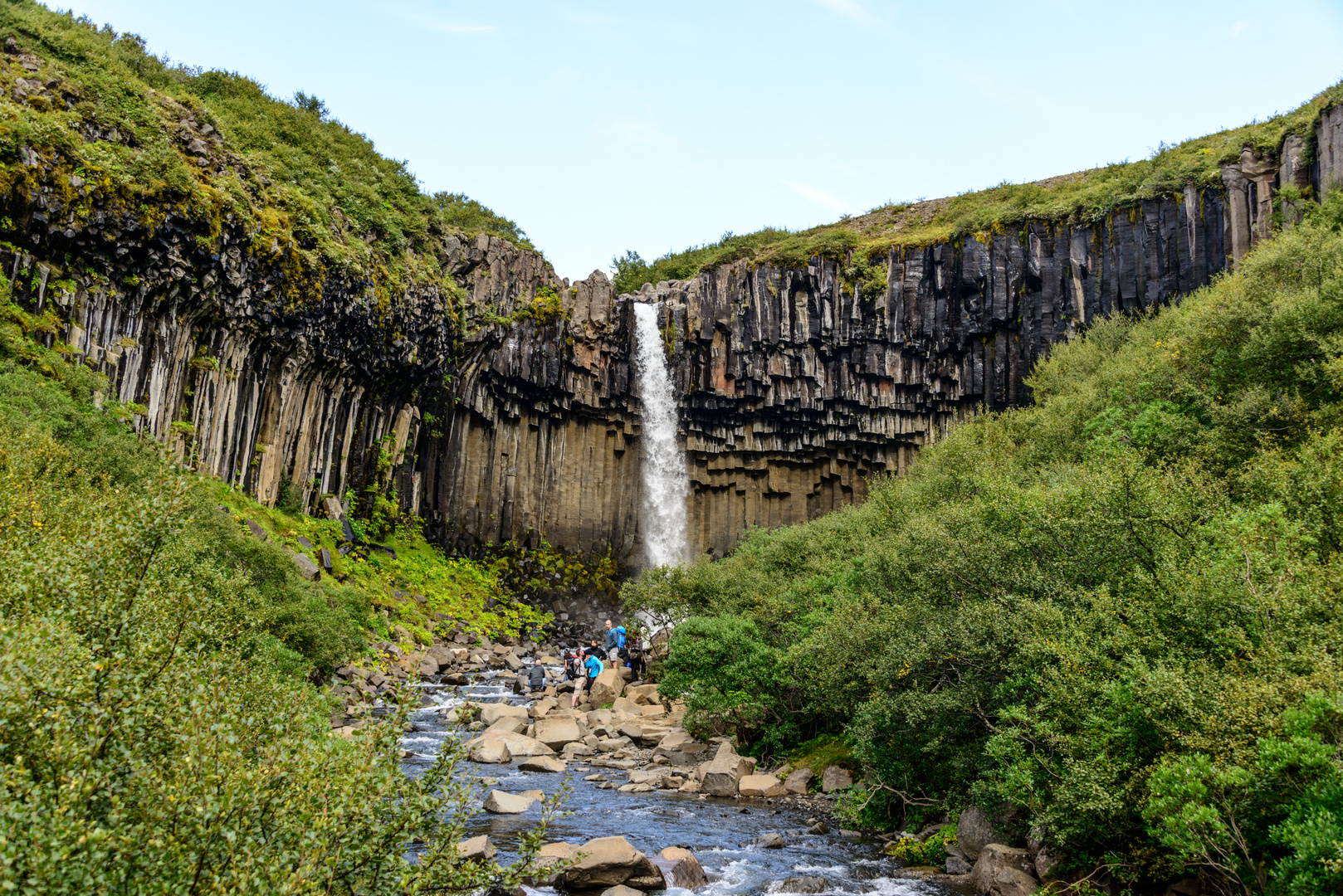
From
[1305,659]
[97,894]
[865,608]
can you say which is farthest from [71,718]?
[865,608]

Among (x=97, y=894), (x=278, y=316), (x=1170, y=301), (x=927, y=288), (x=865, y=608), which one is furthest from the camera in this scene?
(x=927, y=288)

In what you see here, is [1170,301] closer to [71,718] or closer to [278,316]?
[278,316]

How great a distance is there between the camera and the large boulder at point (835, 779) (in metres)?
18.5

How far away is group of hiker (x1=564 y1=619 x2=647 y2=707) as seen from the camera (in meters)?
32.8

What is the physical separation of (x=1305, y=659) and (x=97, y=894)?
476 inches

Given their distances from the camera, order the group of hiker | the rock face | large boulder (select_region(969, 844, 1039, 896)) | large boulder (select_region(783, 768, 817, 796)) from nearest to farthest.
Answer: large boulder (select_region(969, 844, 1039, 896)) < large boulder (select_region(783, 768, 817, 796)) < the group of hiker < the rock face

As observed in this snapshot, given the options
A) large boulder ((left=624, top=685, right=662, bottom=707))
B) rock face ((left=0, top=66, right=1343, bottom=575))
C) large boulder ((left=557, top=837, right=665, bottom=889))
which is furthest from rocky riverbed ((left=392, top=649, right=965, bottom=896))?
rock face ((left=0, top=66, right=1343, bottom=575))

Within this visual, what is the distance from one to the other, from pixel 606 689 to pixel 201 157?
91.0 ft

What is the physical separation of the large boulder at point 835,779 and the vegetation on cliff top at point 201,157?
28.5 m

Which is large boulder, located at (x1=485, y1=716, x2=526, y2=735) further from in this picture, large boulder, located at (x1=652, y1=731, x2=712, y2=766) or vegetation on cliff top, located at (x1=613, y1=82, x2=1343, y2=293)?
vegetation on cliff top, located at (x1=613, y1=82, x2=1343, y2=293)

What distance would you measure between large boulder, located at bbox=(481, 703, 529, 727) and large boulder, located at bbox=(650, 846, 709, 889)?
13315 mm

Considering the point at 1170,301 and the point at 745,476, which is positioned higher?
the point at 1170,301

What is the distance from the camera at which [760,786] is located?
64.0ft

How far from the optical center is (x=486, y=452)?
174 ft
